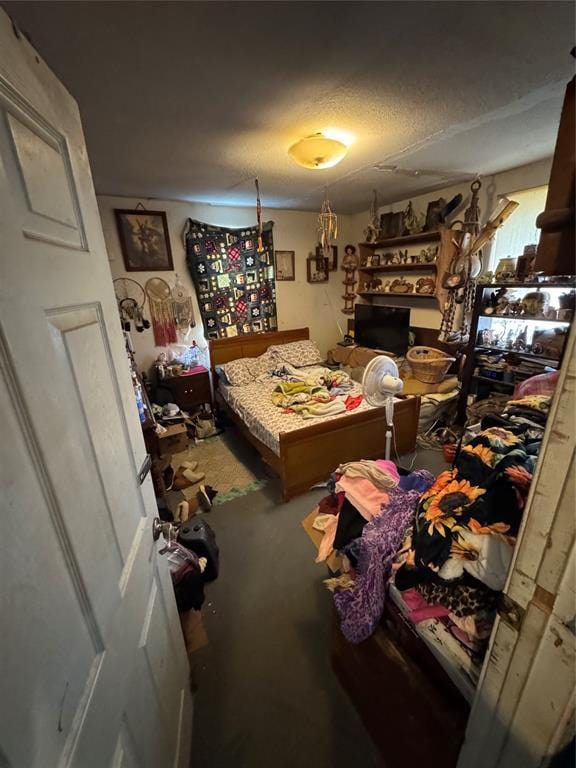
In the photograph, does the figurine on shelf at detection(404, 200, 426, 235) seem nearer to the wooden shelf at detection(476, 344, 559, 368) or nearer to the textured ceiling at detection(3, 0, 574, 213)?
the textured ceiling at detection(3, 0, 574, 213)

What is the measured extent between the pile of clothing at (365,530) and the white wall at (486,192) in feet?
8.94

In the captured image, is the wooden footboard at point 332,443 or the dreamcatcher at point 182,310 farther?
the dreamcatcher at point 182,310

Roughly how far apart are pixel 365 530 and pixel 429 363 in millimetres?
2468

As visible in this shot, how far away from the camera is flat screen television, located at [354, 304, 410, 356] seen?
12.4 ft

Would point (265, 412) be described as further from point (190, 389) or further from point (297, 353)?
point (297, 353)

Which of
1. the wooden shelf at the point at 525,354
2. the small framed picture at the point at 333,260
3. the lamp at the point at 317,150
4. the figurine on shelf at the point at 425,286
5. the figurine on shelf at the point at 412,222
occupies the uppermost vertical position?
the lamp at the point at 317,150

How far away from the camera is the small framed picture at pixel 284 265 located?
402 cm

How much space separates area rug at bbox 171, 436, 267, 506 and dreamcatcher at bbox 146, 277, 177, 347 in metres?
1.28

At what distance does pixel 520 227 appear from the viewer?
2715 millimetres

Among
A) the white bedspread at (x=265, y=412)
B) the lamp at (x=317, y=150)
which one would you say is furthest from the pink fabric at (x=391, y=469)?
the lamp at (x=317, y=150)

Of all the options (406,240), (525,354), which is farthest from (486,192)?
(525,354)

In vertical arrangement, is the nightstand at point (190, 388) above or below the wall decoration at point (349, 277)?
below

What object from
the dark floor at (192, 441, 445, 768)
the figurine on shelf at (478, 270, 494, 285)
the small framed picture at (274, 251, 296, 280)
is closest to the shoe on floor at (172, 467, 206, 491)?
the dark floor at (192, 441, 445, 768)

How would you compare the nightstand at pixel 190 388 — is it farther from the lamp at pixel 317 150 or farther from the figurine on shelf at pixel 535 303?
the figurine on shelf at pixel 535 303
